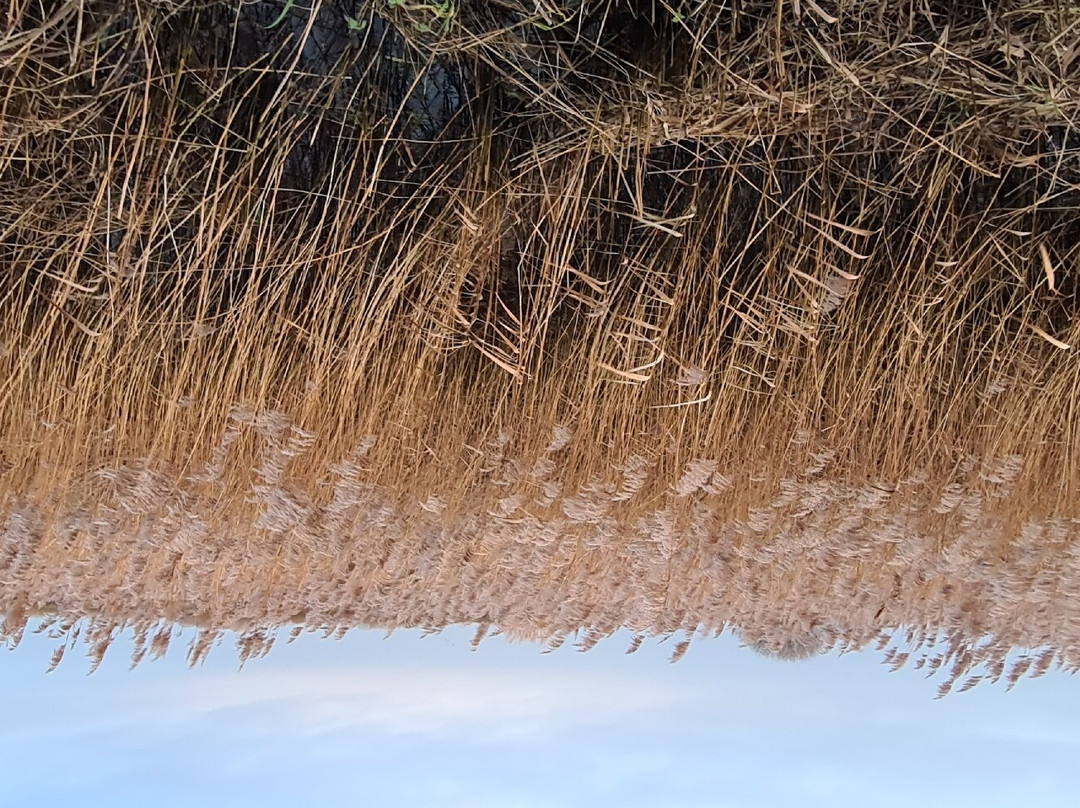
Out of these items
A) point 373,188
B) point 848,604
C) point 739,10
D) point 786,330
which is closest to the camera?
point 739,10

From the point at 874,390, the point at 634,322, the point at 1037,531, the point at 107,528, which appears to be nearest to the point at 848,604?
the point at 1037,531

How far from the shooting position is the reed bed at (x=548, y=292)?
2.75ft

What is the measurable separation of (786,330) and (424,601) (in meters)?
0.91

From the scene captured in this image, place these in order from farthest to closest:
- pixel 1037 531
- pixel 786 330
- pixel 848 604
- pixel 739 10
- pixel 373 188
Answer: pixel 848 604 < pixel 1037 531 < pixel 786 330 < pixel 373 188 < pixel 739 10

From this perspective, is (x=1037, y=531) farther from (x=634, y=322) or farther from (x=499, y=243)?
(x=499, y=243)

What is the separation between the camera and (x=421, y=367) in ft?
3.56

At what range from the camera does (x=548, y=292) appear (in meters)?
1.03

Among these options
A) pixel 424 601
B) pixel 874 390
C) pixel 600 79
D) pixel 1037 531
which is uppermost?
pixel 600 79

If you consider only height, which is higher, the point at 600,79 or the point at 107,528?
the point at 600,79

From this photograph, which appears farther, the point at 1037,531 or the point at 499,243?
the point at 1037,531

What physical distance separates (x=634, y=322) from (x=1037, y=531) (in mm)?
796

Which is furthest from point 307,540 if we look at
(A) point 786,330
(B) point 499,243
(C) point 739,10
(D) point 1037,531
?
(D) point 1037,531

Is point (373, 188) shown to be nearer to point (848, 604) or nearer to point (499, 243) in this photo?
point (499, 243)

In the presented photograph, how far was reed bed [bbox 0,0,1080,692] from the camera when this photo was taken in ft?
2.75
